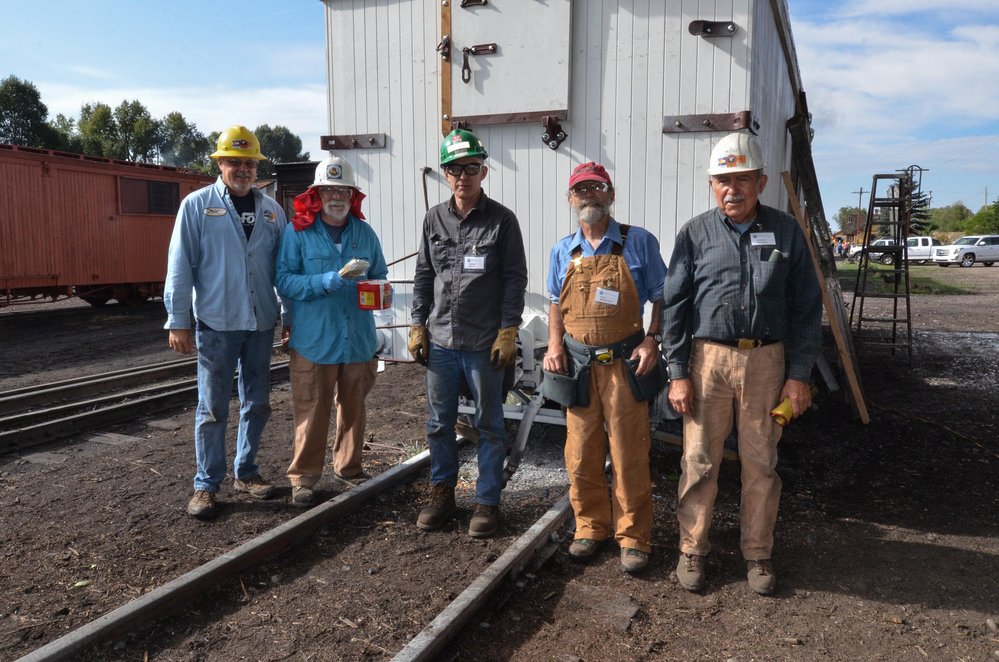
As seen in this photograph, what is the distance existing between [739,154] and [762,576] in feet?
6.75

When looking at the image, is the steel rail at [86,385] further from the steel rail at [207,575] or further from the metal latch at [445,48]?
the metal latch at [445,48]

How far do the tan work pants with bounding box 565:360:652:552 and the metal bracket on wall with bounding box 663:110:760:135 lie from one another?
7.27 feet

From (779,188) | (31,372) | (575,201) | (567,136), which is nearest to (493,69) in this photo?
(567,136)

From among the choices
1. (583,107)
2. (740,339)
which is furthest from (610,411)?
(583,107)

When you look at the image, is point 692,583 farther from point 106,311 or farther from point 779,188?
point 106,311

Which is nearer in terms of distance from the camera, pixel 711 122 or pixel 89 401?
pixel 711 122

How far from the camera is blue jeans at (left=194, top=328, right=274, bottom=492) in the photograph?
13.9 ft

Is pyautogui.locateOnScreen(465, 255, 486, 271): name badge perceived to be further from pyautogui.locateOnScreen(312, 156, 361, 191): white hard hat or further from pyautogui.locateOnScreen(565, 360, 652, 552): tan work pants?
pyautogui.locateOnScreen(312, 156, 361, 191): white hard hat

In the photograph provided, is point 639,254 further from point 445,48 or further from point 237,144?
point 445,48

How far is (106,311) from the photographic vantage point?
16375 millimetres

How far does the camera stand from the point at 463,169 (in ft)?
12.6

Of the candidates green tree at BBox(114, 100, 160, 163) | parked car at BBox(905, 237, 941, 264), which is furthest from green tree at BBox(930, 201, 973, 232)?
green tree at BBox(114, 100, 160, 163)

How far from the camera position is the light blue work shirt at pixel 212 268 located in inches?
161

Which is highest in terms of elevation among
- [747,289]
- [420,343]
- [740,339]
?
[747,289]
